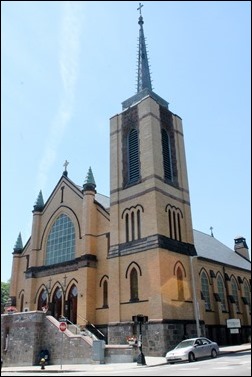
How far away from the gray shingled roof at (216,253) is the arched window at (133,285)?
40.6 feet

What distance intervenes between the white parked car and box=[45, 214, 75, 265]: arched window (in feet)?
54.3

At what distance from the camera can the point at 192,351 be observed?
72.2 ft

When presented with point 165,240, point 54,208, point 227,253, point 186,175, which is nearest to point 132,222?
point 165,240

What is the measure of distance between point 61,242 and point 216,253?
20565mm

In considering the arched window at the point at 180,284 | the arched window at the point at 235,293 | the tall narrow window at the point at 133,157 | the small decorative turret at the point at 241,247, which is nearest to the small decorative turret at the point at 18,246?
the tall narrow window at the point at 133,157

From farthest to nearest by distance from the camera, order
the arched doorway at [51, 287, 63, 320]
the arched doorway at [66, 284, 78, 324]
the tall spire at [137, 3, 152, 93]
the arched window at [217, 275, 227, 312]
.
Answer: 1. the tall spire at [137, 3, 152, 93]
2. the arched window at [217, 275, 227, 312]
3. the arched doorway at [51, 287, 63, 320]
4. the arched doorway at [66, 284, 78, 324]

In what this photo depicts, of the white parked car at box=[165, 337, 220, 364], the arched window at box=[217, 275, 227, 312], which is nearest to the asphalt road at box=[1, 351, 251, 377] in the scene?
the white parked car at box=[165, 337, 220, 364]

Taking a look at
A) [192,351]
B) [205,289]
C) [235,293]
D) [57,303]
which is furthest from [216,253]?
[192,351]

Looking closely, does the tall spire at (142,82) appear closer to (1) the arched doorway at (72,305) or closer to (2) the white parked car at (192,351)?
(1) the arched doorway at (72,305)

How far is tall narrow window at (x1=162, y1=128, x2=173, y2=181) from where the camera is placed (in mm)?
35156

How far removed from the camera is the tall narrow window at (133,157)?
3450 cm

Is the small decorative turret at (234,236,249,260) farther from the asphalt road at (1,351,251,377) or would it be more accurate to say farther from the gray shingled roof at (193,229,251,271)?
the asphalt road at (1,351,251,377)

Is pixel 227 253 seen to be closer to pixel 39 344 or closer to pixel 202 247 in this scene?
pixel 202 247

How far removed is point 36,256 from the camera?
40062 millimetres
